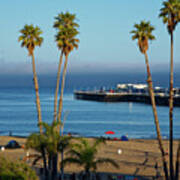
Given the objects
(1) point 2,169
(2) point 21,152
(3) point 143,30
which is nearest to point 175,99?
(2) point 21,152

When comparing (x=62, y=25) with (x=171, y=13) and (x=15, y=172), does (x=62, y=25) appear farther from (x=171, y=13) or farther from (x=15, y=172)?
(x=15, y=172)

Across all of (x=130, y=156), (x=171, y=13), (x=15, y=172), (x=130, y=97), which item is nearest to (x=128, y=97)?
(x=130, y=97)

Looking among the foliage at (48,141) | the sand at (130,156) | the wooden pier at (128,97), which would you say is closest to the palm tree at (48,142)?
the foliage at (48,141)

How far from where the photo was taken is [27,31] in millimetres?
35688

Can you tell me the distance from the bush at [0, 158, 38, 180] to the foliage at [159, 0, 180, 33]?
1435 cm

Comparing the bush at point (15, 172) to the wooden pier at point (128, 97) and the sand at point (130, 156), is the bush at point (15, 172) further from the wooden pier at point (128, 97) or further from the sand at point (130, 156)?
the wooden pier at point (128, 97)

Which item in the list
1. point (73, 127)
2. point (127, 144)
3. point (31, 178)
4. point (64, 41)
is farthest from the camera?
point (73, 127)

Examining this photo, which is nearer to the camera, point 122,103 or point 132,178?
point 132,178

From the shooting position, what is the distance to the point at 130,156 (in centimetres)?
4222

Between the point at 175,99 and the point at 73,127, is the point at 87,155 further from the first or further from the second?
the point at 175,99

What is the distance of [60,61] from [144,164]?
1214 cm

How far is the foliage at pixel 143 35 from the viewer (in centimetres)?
3039

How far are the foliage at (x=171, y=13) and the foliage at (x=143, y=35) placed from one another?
152 centimetres

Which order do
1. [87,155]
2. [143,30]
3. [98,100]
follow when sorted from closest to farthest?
1. [87,155]
2. [143,30]
3. [98,100]
